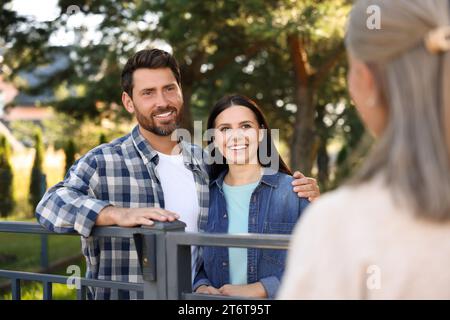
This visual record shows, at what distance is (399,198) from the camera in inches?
38.4

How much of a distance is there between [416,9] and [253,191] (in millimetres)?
1733

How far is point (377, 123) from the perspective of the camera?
1075 millimetres

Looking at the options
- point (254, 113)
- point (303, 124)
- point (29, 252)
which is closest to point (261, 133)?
point (254, 113)

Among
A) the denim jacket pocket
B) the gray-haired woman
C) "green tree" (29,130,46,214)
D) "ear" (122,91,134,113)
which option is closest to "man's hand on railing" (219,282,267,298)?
the denim jacket pocket

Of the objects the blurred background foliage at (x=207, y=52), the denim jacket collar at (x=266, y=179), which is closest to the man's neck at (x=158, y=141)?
the denim jacket collar at (x=266, y=179)

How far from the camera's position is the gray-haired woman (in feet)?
3.19

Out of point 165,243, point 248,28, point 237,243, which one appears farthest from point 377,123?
point 248,28

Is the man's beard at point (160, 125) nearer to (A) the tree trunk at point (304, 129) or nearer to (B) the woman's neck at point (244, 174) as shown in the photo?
(B) the woman's neck at point (244, 174)

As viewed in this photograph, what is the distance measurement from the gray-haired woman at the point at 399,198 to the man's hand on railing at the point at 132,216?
1.07 m

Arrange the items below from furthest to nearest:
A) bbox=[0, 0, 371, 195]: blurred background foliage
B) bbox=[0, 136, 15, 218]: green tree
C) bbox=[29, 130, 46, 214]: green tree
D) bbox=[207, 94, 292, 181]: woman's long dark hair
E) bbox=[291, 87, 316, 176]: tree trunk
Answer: bbox=[29, 130, 46, 214]: green tree, bbox=[291, 87, 316, 176]: tree trunk, bbox=[0, 136, 15, 218]: green tree, bbox=[0, 0, 371, 195]: blurred background foliage, bbox=[207, 94, 292, 181]: woman's long dark hair

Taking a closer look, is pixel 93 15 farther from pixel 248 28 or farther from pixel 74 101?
pixel 248 28

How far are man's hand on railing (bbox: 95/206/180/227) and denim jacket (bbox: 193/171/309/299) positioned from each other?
0.56m

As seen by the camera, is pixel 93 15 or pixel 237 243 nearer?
pixel 237 243

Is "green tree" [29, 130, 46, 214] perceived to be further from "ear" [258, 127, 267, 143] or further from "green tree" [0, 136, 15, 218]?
"ear" [258, 127, 267, 143]
